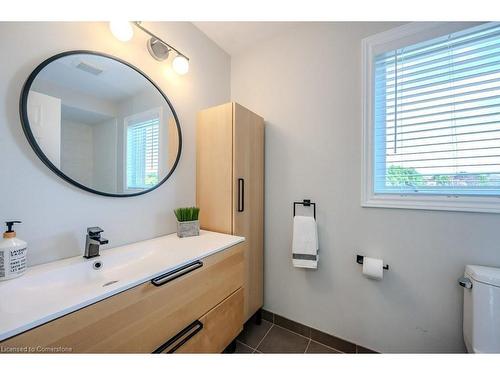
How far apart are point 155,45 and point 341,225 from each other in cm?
174

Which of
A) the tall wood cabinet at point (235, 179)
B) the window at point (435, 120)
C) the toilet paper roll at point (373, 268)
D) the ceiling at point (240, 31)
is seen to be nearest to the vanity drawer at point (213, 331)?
the tall wood cabinet at point (235, 179)

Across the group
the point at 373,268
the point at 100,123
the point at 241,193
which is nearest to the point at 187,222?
the point at 241,193

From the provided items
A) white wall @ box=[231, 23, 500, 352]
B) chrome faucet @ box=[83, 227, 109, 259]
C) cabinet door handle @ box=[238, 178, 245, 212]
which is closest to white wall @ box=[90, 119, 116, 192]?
chrome faucet @ box=[83, 227, 109, 259]

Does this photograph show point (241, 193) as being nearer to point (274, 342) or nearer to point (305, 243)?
point (305, 243)

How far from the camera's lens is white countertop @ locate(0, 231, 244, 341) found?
20.7 inches

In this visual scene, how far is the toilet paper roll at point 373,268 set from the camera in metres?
1.15

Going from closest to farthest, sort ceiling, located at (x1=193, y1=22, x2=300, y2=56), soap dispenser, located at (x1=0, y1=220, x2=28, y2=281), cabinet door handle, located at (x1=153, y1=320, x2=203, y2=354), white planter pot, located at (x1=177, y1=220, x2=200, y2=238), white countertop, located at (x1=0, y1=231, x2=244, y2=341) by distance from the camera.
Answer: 1. white countertop, located at (x1=0, y1=231, x2=244, y2=341)
2. soap dispenser, located at (x1=0, y1=220, x2=28, y2=281)
3. cabinet door handle, located at (x1=153, y1=320, x2=203, y2=354)
4. white planter pot, located at (x1=177, y1=220, x2=200, y2=238)
5. ceiling, located at (x1=193, y1=22, x2=300, y2=56)

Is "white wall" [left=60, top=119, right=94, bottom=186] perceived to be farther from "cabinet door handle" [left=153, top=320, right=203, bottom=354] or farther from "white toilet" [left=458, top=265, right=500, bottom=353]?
"white toilet" [left=458, top=265, right=500, bottom=353]

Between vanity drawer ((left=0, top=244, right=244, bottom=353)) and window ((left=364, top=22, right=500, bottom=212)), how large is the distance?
110cm

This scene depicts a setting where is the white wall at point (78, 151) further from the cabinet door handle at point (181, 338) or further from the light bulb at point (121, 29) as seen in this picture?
the cabinet door handle at point (181, 338)

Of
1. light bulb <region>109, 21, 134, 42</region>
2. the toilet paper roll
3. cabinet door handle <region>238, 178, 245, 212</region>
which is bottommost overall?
the toilet paper roll

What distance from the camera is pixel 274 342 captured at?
1404 mm
